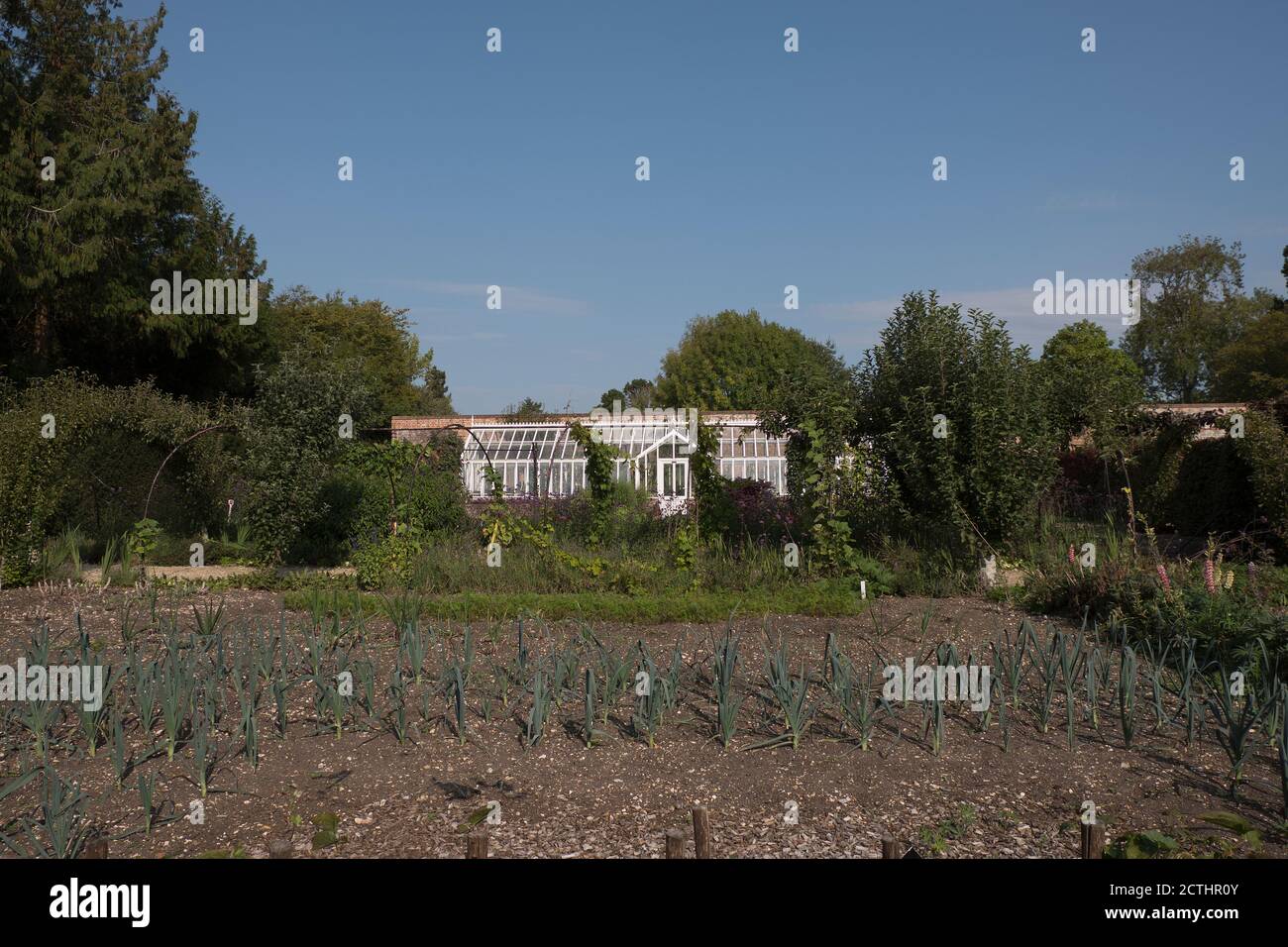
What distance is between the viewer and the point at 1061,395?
32.9ft

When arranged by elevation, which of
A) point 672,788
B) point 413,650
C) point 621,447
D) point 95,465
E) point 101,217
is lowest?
point 672,788

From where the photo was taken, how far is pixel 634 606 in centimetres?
768

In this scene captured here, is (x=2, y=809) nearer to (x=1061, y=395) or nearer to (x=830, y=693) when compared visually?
(x=830, y=693)

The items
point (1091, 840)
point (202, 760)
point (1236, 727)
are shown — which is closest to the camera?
point (1091, 840)

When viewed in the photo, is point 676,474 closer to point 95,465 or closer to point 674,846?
point 95,465

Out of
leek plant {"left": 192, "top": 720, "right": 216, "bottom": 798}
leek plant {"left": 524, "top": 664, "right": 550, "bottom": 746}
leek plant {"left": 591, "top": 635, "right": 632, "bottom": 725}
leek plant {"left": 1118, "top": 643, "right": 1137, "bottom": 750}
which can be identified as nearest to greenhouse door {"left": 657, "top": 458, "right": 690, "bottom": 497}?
leek plant {"left": 591, "top": 635, "right": 632, "bottom": 725}

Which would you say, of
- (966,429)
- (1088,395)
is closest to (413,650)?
(966,429)

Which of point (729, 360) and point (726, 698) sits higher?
point (729, 360)

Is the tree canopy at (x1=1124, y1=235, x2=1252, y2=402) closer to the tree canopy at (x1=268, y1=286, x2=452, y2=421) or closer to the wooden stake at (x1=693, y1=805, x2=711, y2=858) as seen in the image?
Result: the tree canopy at (x1=268, y1=286, x2=452, y2=421)

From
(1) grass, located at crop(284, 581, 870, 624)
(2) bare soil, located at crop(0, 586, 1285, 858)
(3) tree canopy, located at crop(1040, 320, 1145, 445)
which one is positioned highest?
(3) tree canopy, located at crop(1040, 320, 1145, 445)

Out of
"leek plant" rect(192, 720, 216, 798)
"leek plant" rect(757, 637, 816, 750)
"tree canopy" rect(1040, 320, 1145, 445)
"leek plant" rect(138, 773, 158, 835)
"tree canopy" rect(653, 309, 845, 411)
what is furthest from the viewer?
"tree canopy" rect(653, 309, 845, 411)

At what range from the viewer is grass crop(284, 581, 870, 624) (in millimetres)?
7559

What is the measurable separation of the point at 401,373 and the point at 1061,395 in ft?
98.5

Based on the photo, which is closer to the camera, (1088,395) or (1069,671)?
(1069,671)
